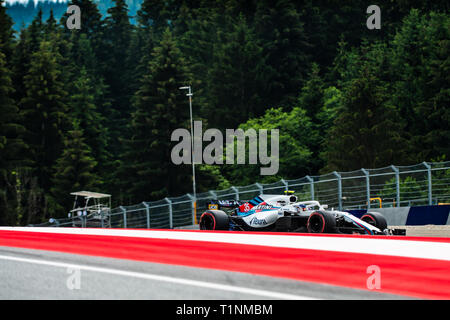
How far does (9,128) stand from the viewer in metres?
55.0

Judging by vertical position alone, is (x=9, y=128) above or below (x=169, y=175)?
above

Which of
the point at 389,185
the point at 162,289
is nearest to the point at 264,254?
the point at 162,289

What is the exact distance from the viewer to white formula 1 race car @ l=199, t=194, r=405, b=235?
12562 mm

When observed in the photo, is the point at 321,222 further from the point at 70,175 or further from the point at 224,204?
the point at 70,175

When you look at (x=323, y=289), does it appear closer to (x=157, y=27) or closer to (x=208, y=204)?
(x=208, y=204)

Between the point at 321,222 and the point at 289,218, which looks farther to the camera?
the point at 289,218

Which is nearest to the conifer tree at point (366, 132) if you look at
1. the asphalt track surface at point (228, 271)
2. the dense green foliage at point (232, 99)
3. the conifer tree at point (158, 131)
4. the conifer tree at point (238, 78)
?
the dense green foliage at point (232, 99)

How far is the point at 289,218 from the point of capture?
13.8m

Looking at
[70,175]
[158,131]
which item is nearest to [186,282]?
[158,131]

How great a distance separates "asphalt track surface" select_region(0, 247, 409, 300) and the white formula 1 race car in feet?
19.1

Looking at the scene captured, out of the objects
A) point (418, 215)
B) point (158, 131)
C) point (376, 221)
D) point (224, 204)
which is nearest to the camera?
point (376, 221)

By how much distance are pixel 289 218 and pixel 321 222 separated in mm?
1280
